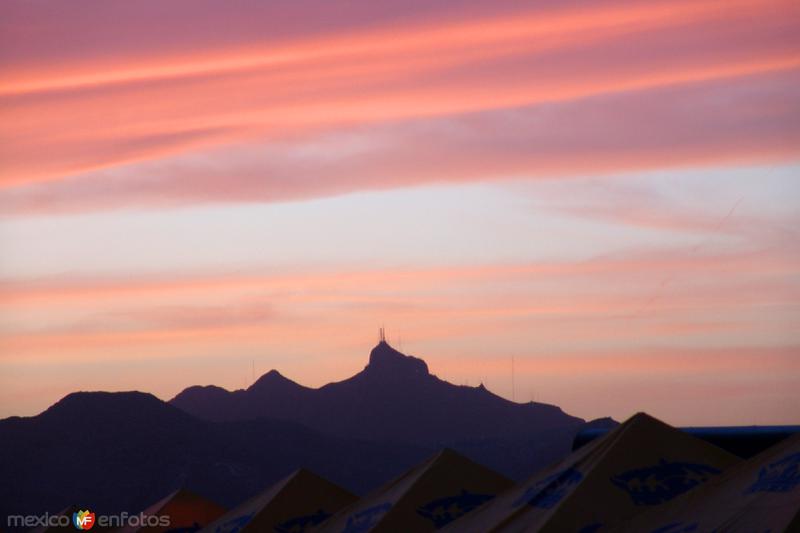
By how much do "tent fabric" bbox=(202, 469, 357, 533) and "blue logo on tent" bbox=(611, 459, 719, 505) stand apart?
712cm

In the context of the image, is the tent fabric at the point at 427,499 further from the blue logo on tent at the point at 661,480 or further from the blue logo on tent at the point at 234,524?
the blue logo on tent at the point at 661,480

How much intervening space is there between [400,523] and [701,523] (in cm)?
676

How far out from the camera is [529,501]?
14.5m

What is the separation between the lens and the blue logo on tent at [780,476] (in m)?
11.0

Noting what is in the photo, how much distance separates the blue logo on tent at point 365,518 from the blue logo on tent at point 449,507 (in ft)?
1.58

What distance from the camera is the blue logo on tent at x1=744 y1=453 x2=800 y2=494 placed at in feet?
36.2

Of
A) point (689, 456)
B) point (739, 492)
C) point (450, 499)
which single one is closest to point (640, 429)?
point (689, 456)

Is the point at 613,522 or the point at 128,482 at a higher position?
the point at 128,482

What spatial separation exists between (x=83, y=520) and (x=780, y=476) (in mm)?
18326

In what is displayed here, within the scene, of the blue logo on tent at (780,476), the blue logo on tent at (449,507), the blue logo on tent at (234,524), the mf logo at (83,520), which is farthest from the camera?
the mf logo at (83,520)

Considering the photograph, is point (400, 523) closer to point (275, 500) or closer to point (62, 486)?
point (275, 500)

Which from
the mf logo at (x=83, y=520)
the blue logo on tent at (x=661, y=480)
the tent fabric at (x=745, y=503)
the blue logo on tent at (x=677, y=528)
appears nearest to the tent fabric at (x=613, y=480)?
the blue logo on tent at (x=661, y=480)

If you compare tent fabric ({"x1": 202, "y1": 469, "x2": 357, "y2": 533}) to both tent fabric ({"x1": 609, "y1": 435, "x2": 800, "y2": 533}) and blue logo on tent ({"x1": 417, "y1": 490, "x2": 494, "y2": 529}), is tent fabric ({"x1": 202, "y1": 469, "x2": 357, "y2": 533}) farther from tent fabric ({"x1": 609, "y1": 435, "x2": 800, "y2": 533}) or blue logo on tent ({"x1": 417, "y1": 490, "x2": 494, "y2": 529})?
tent fabric ({"x1": 609, "y1": 435, "x2": 800, "y2": 533})

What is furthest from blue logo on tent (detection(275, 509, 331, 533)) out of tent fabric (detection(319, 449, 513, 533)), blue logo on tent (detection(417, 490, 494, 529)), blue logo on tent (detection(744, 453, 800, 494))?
blue logo on tent (detection(744, 453, 800, 494))
